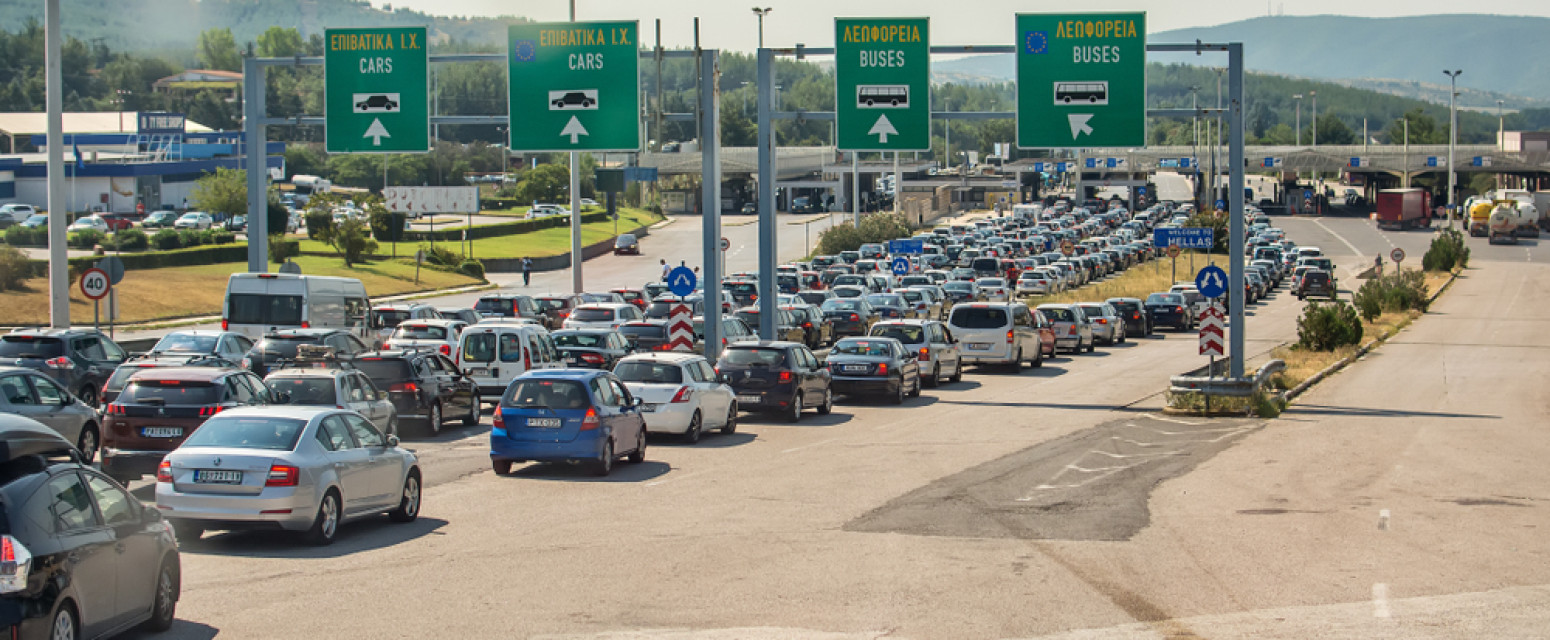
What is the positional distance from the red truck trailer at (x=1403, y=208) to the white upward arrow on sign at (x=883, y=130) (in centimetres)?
9931

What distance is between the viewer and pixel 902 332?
36.1 meters

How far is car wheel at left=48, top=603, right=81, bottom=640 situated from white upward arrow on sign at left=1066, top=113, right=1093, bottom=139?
25.7m

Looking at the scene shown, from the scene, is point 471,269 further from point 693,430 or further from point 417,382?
point 693,430

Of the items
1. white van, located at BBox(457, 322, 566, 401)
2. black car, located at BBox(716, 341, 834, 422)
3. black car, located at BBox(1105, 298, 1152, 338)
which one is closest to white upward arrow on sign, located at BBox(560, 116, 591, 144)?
white van, located at BBox(457, 322, 566, 401)

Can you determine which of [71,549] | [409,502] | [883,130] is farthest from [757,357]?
[71,549]

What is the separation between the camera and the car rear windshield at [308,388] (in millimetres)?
21000

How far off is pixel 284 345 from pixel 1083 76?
657 inches

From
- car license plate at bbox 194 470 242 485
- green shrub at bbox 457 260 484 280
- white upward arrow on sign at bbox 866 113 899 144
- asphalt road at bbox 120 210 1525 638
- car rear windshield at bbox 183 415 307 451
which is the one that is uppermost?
white upward arrow on sign at bbox 866 113 899 144

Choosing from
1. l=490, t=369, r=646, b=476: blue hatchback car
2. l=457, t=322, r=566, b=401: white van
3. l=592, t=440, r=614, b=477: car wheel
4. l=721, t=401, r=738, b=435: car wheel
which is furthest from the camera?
l=457, t=322, r=566, b=401: white van

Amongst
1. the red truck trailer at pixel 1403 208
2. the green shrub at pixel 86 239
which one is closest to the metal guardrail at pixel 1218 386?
the green shrub at pixel 86 239

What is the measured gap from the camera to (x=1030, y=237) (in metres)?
95.8

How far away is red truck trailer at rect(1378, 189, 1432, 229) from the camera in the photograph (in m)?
121

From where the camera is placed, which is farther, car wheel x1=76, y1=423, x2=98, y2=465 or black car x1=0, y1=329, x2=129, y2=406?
black car x1=0, y1=329, x2=129, y2=406

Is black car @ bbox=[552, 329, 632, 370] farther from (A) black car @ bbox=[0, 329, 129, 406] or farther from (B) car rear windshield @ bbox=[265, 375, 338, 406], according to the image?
(B) car rear windshield @ bbox=[265, 375, 338, 406]
